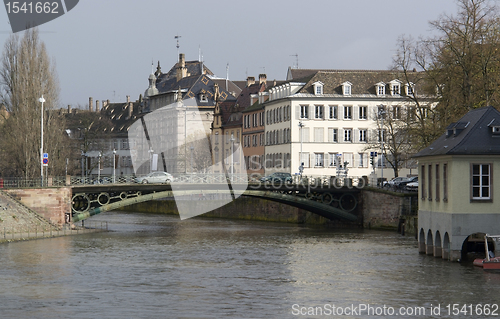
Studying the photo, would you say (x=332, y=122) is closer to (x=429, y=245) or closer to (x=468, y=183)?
(x=429, y=245)

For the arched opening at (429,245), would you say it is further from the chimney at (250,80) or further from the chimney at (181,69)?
the chimney at (181,69)

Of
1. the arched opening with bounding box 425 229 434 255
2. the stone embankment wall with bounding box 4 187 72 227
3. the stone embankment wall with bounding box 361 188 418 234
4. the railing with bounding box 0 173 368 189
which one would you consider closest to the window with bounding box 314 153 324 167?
the railing with bounding box 0 173 368 189

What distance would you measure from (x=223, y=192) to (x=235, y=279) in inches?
1162

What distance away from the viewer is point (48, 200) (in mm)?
62406

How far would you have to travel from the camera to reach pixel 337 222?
243ft

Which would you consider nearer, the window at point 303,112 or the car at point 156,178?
the car at point 156,178

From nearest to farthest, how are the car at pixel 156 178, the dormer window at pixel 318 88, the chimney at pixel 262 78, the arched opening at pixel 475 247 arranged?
the arched opening at pixel 475 247, the car at pixel 156 178, the dormer window at pixel 318 88, the chimney at pixel 262 78

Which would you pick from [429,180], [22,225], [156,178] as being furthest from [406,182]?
[22,225]

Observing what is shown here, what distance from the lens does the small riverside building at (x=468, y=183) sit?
40906 millimetres

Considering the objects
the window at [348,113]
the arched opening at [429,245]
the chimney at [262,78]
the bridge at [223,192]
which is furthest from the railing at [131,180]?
the chimney at [262,78]

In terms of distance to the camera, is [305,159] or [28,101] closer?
[28,101]

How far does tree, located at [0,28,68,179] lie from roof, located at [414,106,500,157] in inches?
1354

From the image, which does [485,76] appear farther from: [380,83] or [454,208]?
[380,83]

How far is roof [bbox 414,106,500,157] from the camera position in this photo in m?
41.0
